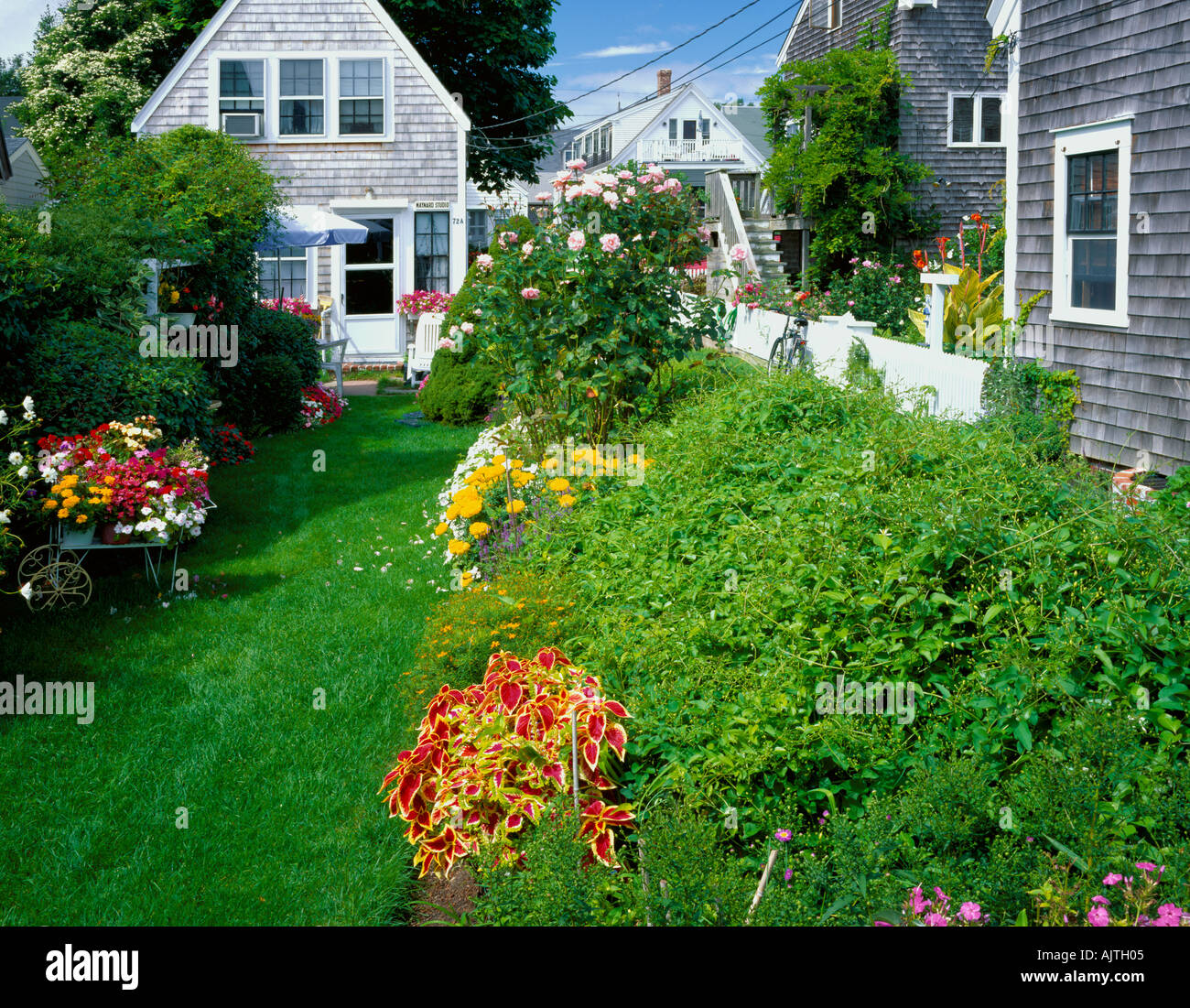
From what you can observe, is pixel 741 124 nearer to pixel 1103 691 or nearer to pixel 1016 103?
pixel 1016 103

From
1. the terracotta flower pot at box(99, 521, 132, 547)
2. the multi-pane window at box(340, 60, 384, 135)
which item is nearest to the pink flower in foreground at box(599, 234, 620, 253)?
the terracotta flower pot at box(99, 521, 132, 547)

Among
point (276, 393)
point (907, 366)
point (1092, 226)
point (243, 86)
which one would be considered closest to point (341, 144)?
point (243, 86)

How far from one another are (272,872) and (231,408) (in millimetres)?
9743

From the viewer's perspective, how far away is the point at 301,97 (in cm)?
2030

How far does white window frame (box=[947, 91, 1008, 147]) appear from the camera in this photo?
2019 centimetres

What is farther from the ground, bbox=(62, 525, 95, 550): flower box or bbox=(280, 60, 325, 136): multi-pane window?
bbox=(280, 60, 325, 136): multi-pane window

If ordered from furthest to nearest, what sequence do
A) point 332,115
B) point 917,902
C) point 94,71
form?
point 94,71, point 332,115, point 917,902

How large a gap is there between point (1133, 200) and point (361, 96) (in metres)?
14.8

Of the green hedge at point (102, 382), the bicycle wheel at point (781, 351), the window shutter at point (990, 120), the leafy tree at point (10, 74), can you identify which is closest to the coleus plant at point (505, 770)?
the green hedge at point (102, 382)

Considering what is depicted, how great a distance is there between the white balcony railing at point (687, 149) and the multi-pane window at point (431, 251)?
104 feet

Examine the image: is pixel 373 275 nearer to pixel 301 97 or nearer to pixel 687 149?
pixel 301 97

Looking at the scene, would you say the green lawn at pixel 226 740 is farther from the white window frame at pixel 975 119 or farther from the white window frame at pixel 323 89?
the white window frame at pixel 975 119

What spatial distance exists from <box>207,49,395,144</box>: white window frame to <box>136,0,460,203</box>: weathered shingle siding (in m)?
0.08

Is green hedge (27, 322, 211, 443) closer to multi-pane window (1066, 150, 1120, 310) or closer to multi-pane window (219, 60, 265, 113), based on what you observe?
multi-pane window (1066, 150, 1120, 310)
